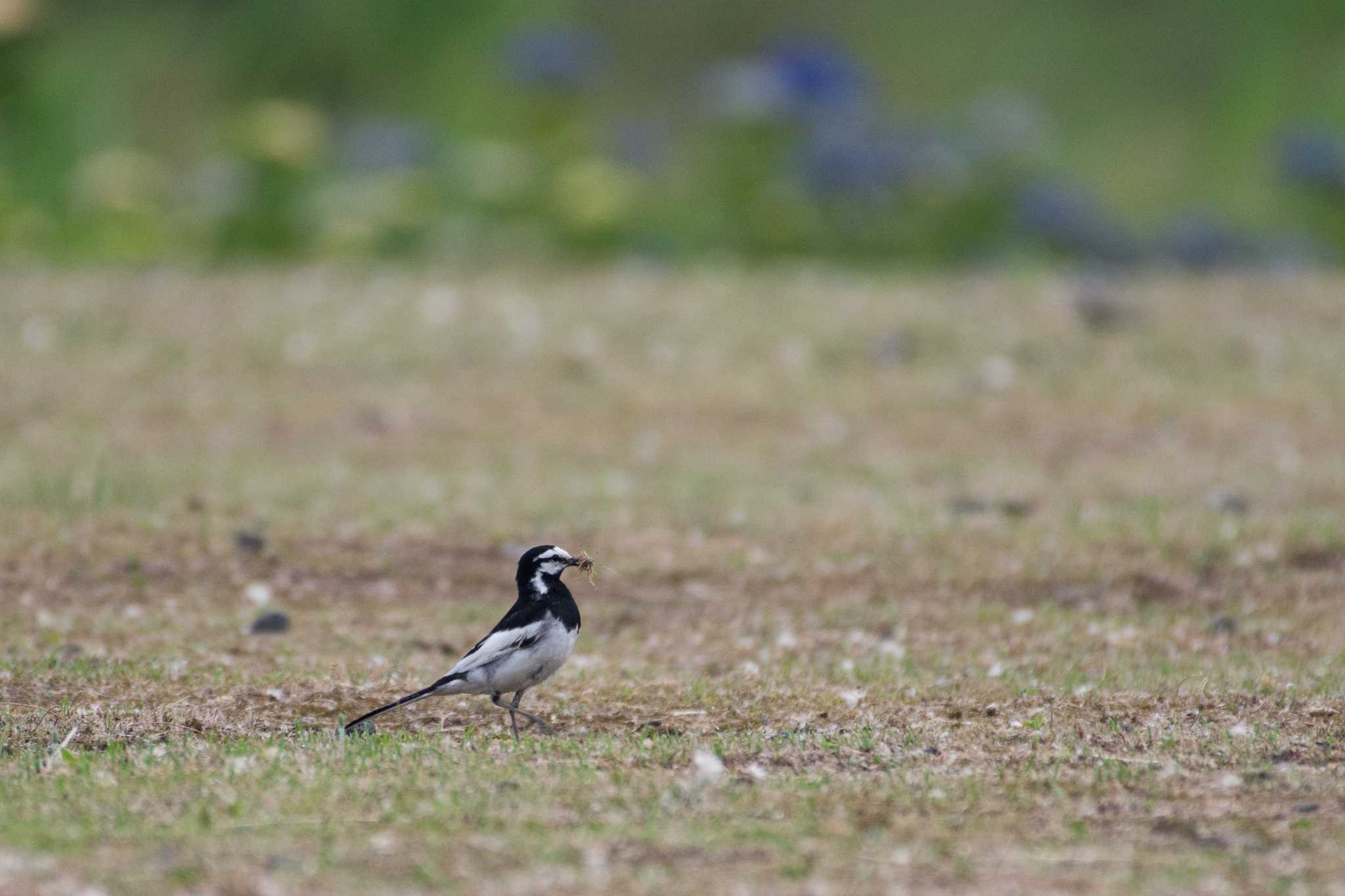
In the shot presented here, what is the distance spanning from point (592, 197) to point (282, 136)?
105 inches

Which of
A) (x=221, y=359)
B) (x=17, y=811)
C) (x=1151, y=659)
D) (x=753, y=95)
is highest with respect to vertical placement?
(x=753, y=95)

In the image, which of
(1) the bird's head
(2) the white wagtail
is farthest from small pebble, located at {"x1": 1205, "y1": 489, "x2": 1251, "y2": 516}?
(2) the white wagtail

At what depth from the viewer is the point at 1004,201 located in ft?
53.9

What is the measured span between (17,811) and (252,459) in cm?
632

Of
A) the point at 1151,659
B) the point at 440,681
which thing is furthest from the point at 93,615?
the point at 1151,659

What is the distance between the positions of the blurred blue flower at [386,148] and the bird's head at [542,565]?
10.3 meters

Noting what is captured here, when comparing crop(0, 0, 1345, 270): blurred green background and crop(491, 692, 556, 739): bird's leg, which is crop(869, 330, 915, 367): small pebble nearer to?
crop(0, 0, 1345, 270): blurred green background

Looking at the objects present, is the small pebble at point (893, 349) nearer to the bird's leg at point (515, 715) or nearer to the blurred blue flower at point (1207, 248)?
the blurred blue flower at point (1207, 248)

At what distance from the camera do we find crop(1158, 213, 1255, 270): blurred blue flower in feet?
54.2

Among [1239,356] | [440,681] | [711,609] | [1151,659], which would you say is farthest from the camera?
[1239,356]

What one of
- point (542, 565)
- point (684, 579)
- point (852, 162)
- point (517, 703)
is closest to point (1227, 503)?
point (684, 579)

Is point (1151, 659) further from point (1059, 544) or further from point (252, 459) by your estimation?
point (252, 459)

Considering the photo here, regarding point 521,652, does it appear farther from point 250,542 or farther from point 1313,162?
point 1313,162

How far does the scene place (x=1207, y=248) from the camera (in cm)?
1652
